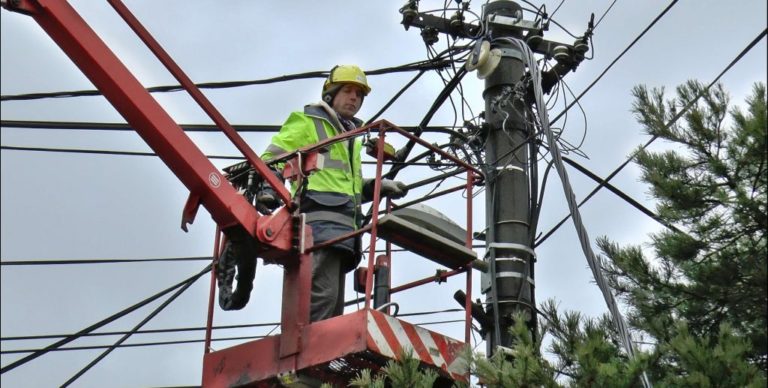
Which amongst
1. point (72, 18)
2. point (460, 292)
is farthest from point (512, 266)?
point (72, 18)

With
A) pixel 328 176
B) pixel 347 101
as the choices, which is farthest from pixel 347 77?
pixel 328 176

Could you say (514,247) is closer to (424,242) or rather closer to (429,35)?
(424,242)

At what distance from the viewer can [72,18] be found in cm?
982

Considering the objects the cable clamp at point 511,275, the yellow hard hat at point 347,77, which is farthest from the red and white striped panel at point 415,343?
the yellow hard hat at point 347,77

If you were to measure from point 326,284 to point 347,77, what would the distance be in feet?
5.37

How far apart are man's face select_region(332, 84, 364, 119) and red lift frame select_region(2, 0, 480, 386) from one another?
2.86 feet

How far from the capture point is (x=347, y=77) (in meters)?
10.8

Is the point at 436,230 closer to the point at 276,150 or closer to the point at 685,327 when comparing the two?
the point at 276,150

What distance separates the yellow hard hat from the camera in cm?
1078

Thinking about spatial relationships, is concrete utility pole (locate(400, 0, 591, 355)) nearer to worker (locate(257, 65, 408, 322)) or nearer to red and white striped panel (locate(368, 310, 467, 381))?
red and white striped panel (locate(368, 310, 467, 381))

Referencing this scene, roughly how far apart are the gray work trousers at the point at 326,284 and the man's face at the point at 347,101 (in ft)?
3.96

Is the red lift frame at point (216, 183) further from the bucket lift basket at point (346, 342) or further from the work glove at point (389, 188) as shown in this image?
the work glove at point (389, 188)

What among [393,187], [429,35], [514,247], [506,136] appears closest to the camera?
[514,247]

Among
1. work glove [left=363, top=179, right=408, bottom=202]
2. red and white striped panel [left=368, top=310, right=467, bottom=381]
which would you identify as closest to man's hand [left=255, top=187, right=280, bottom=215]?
work glove [left=363, top=179, right=408, bottom=202]
